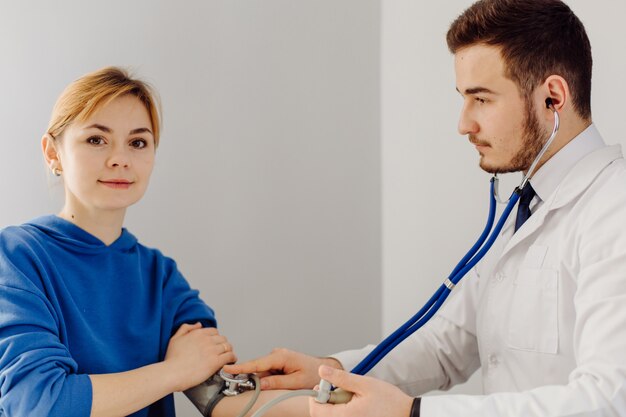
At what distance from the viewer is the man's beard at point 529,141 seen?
1459 millimetres

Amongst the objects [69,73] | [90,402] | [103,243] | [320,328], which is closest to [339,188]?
[320,328]

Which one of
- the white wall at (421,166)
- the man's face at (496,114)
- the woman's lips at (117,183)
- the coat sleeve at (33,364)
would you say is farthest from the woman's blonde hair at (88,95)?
the white wall at (421,166)

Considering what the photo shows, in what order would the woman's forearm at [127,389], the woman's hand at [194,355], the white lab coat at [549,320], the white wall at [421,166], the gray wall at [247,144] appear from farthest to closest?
1. the white wall at [421,166]
2. the gray wall at [247,144]
3. the woman's hand at [194,355]
4. the woman's forearm at [127,389]
5. the white lab coat at [549,320]

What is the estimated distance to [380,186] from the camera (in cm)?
252

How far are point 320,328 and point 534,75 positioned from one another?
1.21 meters

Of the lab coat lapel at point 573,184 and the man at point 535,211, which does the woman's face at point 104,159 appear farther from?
the lab coat lapel at point 573,184

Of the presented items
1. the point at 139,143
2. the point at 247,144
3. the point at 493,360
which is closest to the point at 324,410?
the point at 493,360

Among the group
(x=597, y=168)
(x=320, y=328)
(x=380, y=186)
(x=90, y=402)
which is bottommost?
(x=320, y=328)

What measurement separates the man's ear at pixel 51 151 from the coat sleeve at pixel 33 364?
0.31 meters

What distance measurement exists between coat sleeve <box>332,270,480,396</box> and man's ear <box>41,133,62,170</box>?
75 cm

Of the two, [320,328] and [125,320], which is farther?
[320,328]

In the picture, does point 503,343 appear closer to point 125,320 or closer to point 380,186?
point 125,320

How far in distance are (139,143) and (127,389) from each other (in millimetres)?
523

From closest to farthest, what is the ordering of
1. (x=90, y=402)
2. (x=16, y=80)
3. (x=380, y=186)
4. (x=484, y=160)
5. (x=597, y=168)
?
(x=90, y=402)
(x=597, y=168)
(x=484, y=160)
(x=16, y=80)
(x=380, y=186)
